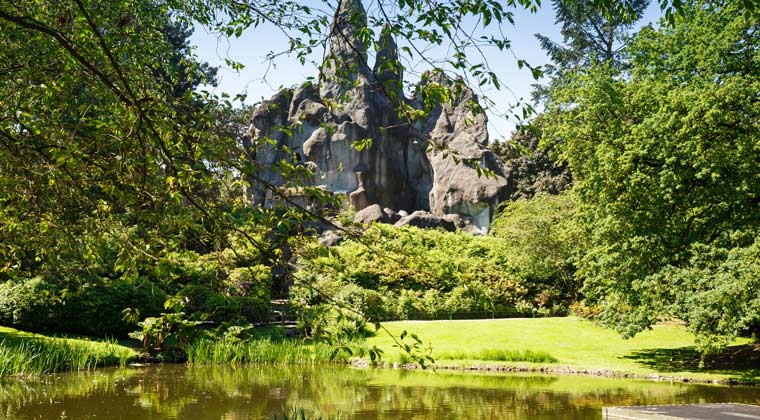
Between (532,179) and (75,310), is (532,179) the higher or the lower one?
the higher one

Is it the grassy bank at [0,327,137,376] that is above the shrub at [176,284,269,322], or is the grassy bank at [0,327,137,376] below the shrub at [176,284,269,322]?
below

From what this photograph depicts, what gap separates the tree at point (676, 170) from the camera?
14.8 m

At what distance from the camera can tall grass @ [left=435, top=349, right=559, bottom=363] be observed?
57.1ft

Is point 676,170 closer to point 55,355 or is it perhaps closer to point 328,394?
point 328,394

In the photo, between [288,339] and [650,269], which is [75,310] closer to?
[288,339]

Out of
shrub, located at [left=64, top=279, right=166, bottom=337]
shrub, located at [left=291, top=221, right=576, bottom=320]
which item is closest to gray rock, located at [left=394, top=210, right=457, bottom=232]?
shrub, located at [left=291, top=221, right=576, bottom=320]

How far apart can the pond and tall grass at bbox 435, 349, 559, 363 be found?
164cm

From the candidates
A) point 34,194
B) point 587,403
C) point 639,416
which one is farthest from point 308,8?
point 587,403

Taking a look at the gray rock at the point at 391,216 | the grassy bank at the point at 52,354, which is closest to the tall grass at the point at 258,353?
the grassy bank at the point at 52,354

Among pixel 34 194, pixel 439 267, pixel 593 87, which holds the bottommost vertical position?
pixel 439 267

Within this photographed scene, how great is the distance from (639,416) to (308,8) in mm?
7573

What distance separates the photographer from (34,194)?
237 inches

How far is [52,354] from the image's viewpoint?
15.2m

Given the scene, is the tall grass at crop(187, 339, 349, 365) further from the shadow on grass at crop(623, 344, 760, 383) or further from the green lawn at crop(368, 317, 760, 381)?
the shadow on grass at crop(623, 344, 760, 383)
